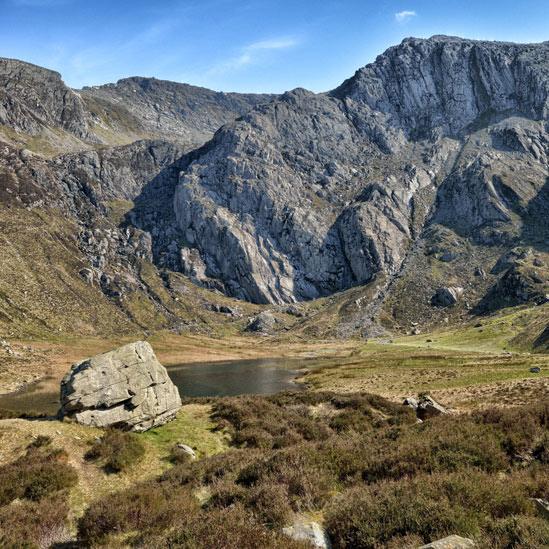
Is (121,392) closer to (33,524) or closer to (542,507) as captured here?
(33,524)

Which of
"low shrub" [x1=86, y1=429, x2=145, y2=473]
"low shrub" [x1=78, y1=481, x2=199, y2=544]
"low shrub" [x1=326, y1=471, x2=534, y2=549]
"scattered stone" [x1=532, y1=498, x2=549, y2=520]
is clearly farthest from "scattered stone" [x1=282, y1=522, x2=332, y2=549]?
"low shrub" [x1=86, y1=429, x2=145, y2=473]

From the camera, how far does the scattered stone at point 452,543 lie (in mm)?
7676

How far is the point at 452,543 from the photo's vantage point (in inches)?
306

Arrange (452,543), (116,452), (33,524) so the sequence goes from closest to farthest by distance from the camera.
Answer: (452,543) → (33,524) → (116,452)

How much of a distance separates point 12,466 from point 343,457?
1466 cm

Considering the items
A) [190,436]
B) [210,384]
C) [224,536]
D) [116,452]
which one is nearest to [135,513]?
[224,536]

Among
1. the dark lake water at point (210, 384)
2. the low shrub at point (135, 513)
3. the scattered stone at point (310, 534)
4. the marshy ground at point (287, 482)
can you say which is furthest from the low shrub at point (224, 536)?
the dark lake water at point (210, 384)

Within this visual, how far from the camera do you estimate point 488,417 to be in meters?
18.0

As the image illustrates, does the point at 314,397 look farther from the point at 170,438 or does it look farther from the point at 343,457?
the point at 343,457

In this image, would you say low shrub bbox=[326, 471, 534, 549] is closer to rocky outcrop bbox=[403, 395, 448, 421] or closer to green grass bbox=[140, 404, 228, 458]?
green grass bbox=[140, 404, 228, 458]

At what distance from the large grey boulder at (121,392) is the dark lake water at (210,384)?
81.4 ft

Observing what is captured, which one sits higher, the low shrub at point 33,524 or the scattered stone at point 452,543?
the scattered stone at point 452,543

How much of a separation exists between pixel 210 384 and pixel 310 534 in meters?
74.8

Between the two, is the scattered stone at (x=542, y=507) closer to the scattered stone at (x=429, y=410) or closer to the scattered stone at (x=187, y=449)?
the scattered stone at (x=187, y=449)
